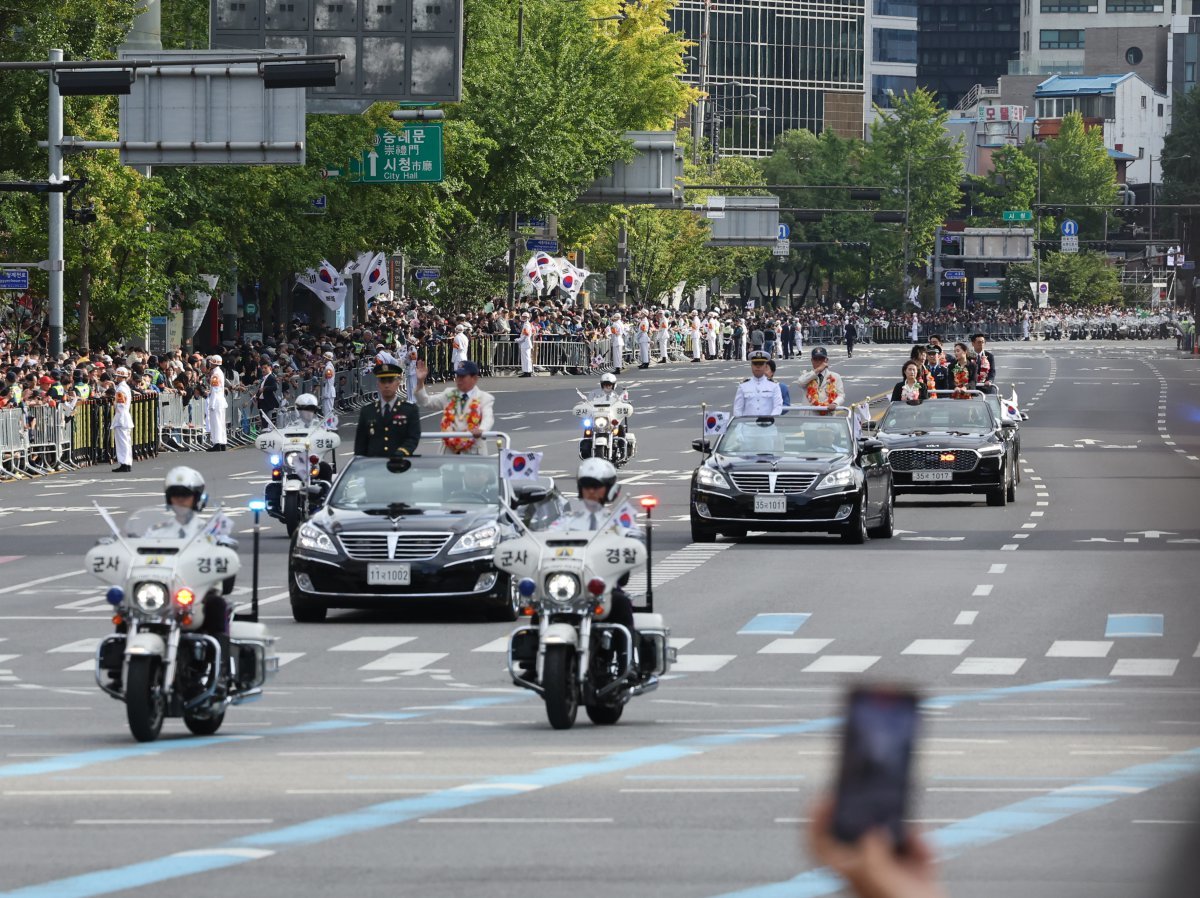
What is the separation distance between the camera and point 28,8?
45.8m

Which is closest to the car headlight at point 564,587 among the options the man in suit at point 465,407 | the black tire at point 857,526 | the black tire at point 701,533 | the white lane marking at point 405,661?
the white lane marking at point 405,661

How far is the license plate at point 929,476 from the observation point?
111 ft

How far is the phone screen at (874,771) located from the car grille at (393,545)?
57.6 ft

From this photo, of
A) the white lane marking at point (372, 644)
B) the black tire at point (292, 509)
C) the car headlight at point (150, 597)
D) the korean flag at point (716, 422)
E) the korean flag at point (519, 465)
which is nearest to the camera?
the car headlight at point (150, 597)

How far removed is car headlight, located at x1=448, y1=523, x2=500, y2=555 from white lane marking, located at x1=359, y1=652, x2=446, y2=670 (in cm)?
183

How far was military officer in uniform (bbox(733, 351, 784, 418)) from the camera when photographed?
28.8 metres

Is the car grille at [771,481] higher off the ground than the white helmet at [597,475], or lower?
lower

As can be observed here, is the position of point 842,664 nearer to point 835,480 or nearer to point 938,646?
point 938,646

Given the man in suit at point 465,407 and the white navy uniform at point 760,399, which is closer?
the man in suit at point 465,407

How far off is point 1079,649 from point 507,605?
14.6ft

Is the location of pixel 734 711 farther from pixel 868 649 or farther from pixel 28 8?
pixel 28 8

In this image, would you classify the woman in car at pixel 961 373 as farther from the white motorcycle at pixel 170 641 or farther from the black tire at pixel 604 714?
the white motorcycle at pixel 170 641

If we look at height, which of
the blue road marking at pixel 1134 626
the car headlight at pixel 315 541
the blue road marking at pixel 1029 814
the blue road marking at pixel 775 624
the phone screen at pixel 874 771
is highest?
the phone screen at pixel 874 771

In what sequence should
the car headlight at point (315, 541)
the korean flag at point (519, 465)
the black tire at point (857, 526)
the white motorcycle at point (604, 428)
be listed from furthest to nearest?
1. the white motorcycle at point (604, 428)
2. the black tire at point (857, 526)
3. the korean flag at point (519, 465)
4. the car headlight at point (315, 541)
